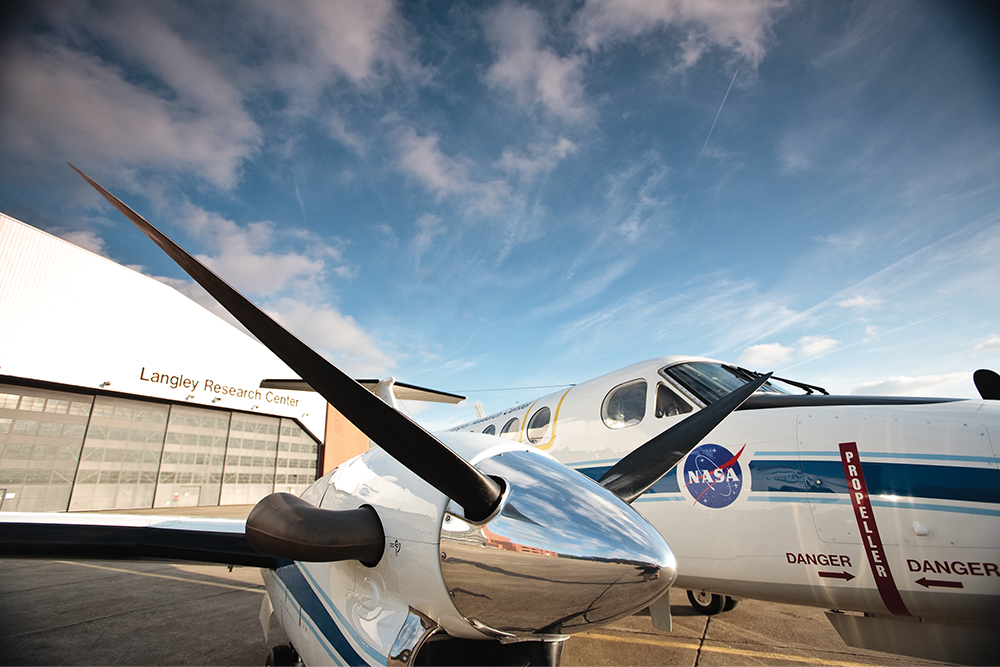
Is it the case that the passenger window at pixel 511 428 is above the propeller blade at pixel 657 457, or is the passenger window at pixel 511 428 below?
above

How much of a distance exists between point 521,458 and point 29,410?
21.3 m

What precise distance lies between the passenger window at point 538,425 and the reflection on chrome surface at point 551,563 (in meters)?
3.71

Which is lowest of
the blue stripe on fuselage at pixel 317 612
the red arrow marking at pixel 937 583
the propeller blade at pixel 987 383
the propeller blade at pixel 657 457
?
the red arrow marking at pixel 937 583

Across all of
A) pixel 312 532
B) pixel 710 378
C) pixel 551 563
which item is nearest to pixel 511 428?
pixel 710 378

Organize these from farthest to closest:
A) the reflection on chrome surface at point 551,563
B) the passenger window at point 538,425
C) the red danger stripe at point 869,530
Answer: the passenger window at point 538,425 < the red danger stripe at point 869,530 < the reflection on chrome surface at point 551,563

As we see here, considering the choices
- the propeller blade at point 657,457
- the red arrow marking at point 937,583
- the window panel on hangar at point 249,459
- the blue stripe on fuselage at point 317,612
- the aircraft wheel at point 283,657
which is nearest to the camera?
the blue stripe on fuselage at point 317,612

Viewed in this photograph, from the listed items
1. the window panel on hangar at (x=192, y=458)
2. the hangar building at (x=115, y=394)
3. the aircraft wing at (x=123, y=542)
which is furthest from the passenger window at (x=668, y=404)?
the window panel on hangar at (x=192, y=458)

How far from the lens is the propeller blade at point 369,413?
1638 millimetres

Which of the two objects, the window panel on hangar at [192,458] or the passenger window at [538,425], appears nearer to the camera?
the passenger window at [538,425]

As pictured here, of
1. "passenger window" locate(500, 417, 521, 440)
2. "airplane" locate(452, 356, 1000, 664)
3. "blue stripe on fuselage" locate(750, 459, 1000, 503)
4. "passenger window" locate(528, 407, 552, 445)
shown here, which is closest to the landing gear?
"airplane" locate(452, 356, 1000, 664)

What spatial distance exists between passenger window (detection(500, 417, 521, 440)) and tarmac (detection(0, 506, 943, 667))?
8.18 feet

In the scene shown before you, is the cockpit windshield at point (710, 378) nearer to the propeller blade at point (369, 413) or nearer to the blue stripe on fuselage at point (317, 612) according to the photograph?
the propeller blade at point (369, 413)

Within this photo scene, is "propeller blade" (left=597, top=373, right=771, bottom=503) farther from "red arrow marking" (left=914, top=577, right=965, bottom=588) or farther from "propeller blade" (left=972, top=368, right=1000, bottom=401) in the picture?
"propeller blade" (left=972, top=368, right=1000, bottom=401)

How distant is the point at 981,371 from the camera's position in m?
4.47
